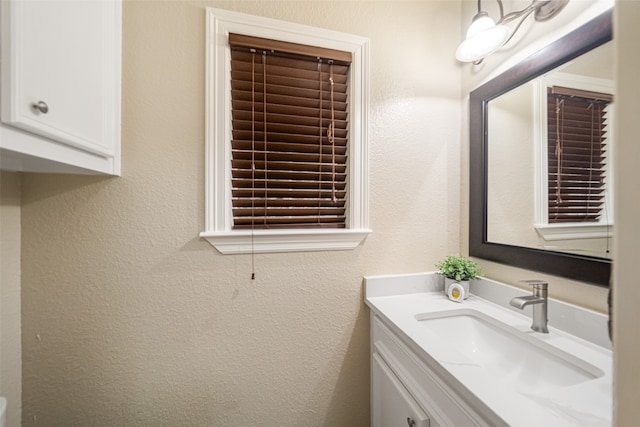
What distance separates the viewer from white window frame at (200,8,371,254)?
99 centimetres

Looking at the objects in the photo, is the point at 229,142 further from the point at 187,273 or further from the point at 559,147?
the point at 559,147

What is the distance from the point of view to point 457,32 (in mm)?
1261

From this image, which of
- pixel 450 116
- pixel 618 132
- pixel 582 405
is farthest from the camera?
pixel 450 116

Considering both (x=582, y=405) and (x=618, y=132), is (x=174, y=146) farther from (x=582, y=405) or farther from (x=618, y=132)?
(x=582, y=405)

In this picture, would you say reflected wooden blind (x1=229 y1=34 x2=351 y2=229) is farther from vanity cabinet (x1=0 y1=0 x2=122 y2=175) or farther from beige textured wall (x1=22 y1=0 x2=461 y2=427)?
vanity cabinet (x1=0 y1=0 x2=122 y2=175)

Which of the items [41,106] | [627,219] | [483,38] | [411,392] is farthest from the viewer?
[483,38]

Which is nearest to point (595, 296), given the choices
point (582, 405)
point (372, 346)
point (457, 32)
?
point (582, 405)

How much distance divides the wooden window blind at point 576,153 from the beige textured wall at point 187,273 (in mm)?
478

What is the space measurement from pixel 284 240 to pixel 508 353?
0.92 metres

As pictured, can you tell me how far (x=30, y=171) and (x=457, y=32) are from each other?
1.93 metres

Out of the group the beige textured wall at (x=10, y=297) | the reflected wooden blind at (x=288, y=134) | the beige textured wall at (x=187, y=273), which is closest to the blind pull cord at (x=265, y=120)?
the reflected wooden blind at (x=288, y=134)

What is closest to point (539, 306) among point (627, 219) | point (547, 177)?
point (547, 177)

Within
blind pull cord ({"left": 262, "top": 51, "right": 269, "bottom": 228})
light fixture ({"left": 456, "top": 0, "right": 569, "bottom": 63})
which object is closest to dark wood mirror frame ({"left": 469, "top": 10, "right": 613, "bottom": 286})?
light fixture ({"left": 456, "top": 0, "right": 569, "bottom": 63})

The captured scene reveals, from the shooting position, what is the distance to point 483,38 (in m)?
1.00
